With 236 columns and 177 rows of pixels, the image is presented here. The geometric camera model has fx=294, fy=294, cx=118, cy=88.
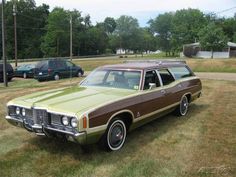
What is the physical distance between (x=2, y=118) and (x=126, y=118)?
367cm

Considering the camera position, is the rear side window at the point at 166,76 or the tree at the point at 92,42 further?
the tree at the point at 92,42

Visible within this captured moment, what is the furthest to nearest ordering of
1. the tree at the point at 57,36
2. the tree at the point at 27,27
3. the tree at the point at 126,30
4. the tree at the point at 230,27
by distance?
1. the tree at the point at 126,30
2. the tree at the point at 27,27
3. the tree at the point at 57,36
4. the tree at the point at 230,27

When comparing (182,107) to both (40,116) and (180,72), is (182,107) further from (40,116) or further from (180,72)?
(40,116)

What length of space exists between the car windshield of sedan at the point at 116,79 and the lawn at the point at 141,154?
1.09 metres

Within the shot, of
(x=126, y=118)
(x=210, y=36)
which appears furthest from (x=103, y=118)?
(x=210, y=36)

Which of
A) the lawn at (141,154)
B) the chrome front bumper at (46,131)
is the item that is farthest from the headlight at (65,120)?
the lawn at (141,154)

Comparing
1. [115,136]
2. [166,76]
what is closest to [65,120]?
[115,136]

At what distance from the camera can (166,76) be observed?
7184 mm

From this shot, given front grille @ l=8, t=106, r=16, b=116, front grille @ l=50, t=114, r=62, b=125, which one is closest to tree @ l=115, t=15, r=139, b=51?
front grille @ l=8, t=106, r=16, b=116

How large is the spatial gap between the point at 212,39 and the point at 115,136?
4871cm

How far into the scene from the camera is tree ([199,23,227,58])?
49.4 metres

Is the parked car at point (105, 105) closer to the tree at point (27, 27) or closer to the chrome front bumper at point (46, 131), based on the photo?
the chrome front bumper at point (46, 131)

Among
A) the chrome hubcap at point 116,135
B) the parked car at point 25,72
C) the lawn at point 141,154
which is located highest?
the chrome hubcap at point 116,135

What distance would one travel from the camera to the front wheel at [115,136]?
5.09 m
